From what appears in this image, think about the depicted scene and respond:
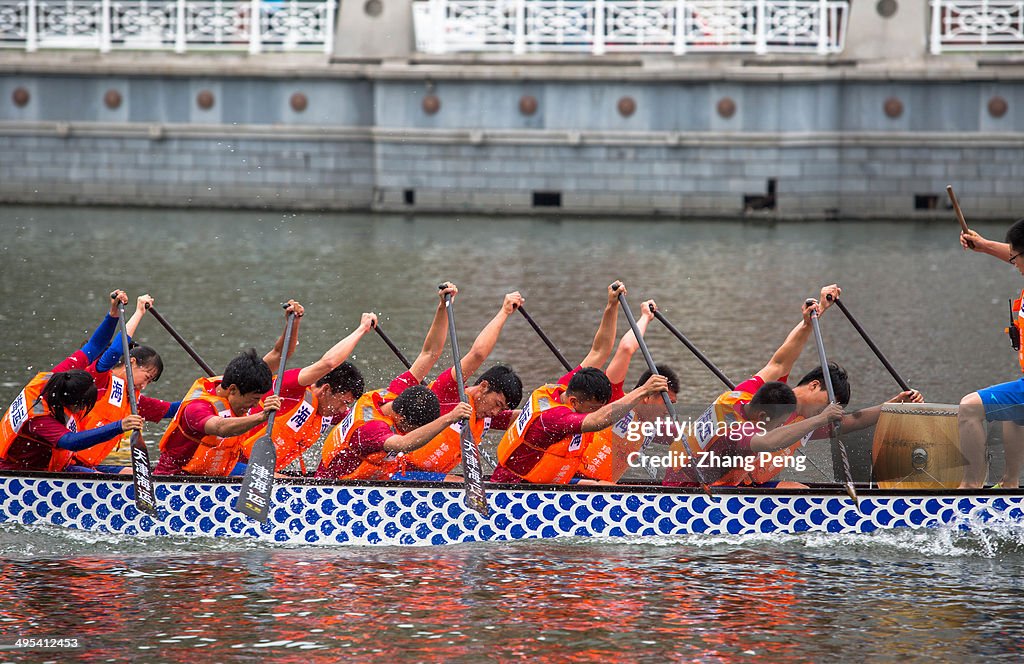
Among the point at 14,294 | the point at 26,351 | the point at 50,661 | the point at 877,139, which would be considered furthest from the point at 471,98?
the point at 50,661

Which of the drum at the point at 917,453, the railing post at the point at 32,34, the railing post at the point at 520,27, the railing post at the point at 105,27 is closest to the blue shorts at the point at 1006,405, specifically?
the drum at the point at 917,453

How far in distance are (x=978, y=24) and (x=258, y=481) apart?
20.0 metres

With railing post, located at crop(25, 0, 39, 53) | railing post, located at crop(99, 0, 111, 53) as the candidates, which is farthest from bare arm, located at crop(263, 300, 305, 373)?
railing post, located at crop(25, 0, 39, 53)

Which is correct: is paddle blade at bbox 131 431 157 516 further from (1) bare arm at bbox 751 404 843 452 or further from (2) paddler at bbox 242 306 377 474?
(1) bare arm at bbox 751 404 843 452

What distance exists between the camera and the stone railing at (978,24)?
25.3 meters

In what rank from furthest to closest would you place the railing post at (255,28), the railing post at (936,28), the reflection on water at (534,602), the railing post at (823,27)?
the railing post at (255,28)
the railing post at (823,27)
the railing post at (936,28)
the reflection on water at (534,602)

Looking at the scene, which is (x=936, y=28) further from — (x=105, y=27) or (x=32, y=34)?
(x=32, y=34)

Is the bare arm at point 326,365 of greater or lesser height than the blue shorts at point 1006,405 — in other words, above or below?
above

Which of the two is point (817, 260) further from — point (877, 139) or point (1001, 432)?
point (1001, 432)

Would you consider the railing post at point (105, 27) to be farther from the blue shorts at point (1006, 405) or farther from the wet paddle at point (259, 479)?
the blue shorts at point (1006, 405)

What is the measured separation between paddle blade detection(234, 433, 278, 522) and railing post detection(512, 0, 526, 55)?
709 inches

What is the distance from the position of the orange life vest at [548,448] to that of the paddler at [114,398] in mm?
2333

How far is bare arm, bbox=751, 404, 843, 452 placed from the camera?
916cm

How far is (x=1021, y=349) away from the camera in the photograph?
29.8 feet
